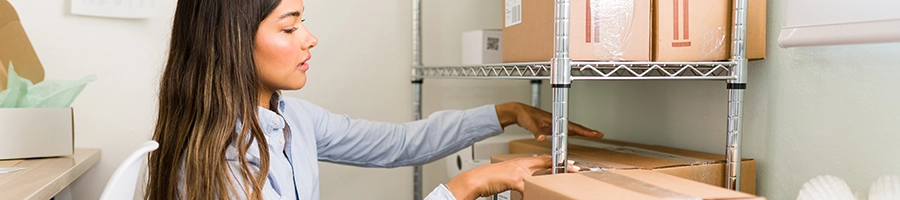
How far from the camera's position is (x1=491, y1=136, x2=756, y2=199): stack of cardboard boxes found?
0.91 meters

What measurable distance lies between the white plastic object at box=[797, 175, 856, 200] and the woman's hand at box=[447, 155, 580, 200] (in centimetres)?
33

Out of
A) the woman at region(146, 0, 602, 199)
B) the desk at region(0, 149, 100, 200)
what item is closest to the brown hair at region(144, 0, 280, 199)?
the woman at region(146, 0, 602, 199)

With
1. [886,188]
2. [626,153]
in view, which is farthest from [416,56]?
[886,188]

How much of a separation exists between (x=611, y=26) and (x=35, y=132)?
1.07 metres

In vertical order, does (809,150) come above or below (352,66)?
below

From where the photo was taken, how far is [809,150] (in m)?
1.15

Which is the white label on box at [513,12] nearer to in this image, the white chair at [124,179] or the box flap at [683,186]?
the box flap at [683,186]

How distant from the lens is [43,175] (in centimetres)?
116

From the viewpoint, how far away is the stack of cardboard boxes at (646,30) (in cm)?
108

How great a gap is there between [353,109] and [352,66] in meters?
0.11

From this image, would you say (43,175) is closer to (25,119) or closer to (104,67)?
(25,119)

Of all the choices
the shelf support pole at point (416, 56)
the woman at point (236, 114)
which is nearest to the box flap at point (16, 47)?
the woman at point (236, 114)

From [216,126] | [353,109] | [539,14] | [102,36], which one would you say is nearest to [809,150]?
[539,14]

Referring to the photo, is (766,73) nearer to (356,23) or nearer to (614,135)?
(614,135)
